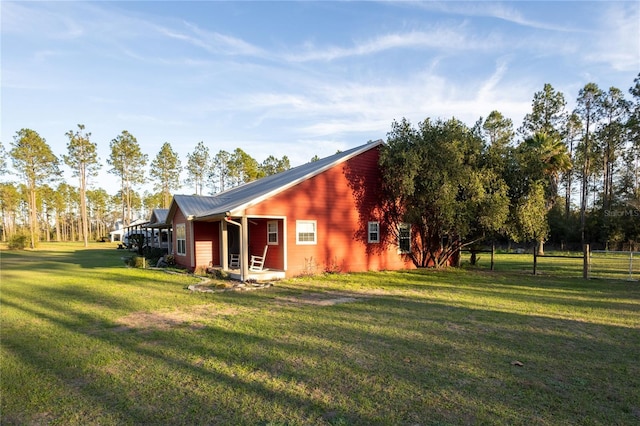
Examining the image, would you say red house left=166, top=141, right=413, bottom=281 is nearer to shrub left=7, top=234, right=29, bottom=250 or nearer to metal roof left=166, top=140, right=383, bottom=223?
metal roof left=166, top=140, right=383, bottom=223

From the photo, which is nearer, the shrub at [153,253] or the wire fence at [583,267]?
the wire fence at [583,267]

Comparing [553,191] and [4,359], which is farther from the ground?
[553,191]

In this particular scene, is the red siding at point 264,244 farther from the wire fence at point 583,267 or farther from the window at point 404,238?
the wire fence at point 583,267

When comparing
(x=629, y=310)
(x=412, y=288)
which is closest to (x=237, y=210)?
(x=412, y=288)

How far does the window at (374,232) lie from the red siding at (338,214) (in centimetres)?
24

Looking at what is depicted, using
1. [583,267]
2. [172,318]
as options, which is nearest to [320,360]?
[172,318]

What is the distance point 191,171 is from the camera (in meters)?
50.7

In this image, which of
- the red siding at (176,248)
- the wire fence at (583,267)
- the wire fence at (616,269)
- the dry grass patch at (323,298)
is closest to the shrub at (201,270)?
the red siding at (176,248)

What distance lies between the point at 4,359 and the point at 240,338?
10.9 feet

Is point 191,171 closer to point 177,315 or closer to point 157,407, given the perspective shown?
point 177,315

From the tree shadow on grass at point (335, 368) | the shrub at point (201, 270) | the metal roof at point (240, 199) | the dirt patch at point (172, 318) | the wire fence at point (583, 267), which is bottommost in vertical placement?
the wire fence at point (583, 267)

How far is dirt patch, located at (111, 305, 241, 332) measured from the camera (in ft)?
22.3

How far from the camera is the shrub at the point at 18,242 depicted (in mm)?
36031

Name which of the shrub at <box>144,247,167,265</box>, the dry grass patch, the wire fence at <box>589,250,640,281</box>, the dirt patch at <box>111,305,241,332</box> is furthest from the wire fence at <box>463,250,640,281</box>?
the shrub at <box>144,247,167,265</box>
